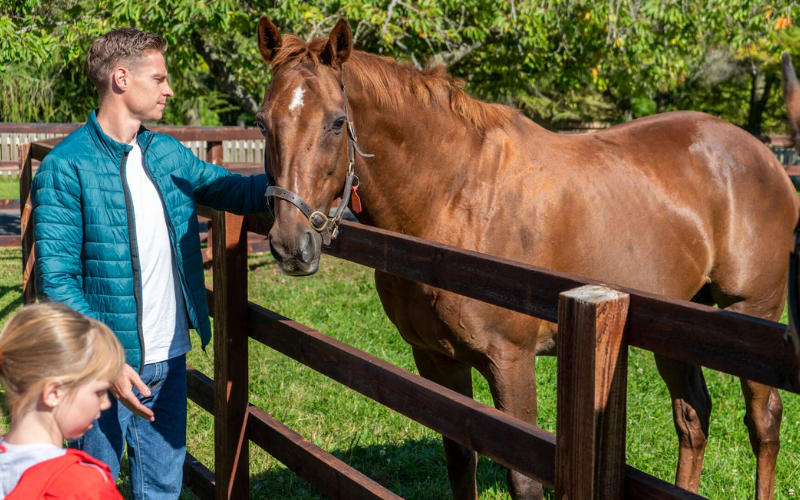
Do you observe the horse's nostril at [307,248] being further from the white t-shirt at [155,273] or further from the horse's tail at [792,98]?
the horse's tail at [792,98]

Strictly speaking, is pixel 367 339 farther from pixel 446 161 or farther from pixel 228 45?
pixel 228 45

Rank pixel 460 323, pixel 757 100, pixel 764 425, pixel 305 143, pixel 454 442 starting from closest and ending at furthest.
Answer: pixel 305 143, pixel 460 323, pixel 454 442, pixel 764 425, pixel 757 100

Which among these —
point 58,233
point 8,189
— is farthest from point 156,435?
point 8,189

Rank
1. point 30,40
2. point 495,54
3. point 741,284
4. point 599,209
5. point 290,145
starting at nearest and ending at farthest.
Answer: point 290,145 < point 599,209 < point 741,284 < point 30,40 < point 495,54

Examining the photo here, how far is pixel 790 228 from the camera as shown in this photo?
4.21 meters

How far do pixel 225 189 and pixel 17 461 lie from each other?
1510 millimetres

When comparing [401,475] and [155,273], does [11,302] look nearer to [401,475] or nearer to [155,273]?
[401,475]

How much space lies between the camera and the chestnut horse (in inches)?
111

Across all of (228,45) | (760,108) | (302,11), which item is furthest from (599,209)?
(760,108)

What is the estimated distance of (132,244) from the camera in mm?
2510

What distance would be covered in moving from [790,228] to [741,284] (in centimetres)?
46

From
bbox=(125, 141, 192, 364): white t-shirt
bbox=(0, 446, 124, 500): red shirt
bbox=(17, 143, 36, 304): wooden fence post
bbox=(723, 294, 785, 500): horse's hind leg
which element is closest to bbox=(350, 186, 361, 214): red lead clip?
bbox=(125, 141, 192, 364): white t-shirt

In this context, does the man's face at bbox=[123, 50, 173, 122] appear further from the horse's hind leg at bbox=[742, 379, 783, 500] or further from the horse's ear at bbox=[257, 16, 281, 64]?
the horse's hind leg at bbox=[742, 379, 783, 500]

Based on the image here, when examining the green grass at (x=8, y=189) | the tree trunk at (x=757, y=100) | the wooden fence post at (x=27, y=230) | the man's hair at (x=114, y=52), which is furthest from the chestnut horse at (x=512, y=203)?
the tree trunk at (x=757, y=100)
